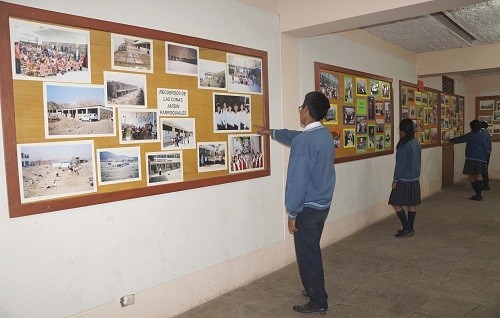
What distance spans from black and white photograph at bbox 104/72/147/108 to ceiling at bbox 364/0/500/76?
395 cm

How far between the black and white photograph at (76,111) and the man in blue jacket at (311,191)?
1.37 meters

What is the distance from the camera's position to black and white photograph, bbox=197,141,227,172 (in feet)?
10.4

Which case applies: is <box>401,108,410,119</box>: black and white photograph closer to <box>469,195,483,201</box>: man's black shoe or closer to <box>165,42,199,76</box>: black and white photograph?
<box>469,195,483,201</box>: man's black shoe

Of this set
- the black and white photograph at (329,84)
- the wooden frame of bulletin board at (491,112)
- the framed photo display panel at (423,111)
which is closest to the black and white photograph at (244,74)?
the black and white photograph at (329,84)

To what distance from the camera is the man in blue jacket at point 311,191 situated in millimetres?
2832

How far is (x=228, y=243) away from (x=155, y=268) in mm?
801

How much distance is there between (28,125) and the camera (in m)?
2.17

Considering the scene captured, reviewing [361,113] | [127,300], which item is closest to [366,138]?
[361,113]

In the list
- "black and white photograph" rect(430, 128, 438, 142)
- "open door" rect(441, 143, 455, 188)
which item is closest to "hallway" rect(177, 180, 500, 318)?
"black and white photograph" rect(430, 128, 438, 142)

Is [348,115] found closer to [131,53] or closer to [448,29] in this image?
[448,29]

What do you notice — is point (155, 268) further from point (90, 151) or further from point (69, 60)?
point (69, 60)

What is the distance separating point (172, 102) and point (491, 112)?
10432mm

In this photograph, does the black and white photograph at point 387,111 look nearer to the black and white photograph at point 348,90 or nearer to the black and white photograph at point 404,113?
the black and white photograph at point 404,113

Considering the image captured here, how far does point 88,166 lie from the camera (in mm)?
2438
